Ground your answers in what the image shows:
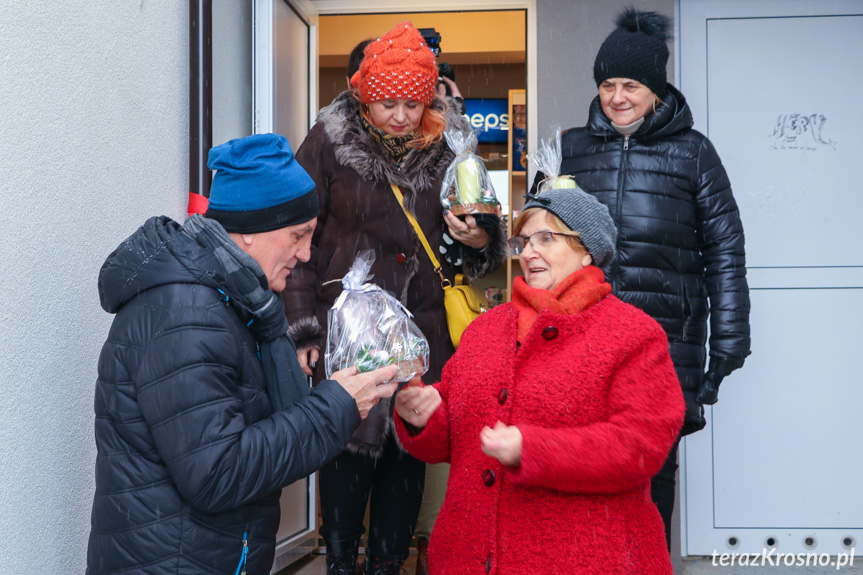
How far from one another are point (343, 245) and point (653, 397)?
4.94ft

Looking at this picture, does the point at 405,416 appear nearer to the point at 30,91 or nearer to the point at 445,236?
the point at 445,236

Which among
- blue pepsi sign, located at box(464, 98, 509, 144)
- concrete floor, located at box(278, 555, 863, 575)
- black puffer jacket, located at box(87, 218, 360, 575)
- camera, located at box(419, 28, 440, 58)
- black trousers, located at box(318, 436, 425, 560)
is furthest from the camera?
blue pepsi sign, located at box(464, 98, 509, 144)

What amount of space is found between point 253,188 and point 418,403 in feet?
2.49

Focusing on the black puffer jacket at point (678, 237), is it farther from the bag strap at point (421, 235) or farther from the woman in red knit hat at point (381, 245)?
the bag strap at point (421, 235)

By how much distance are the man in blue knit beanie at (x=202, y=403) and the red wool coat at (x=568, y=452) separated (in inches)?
16.2

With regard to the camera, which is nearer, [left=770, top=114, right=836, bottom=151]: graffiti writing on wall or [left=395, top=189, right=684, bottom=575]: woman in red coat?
[left=395, top=189, right=684, bottom=575]: woman in red coat

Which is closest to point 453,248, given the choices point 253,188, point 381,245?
point 381,245

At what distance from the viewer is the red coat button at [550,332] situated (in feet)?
7.20

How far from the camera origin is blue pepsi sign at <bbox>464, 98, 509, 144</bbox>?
685 cm

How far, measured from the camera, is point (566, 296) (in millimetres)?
2258

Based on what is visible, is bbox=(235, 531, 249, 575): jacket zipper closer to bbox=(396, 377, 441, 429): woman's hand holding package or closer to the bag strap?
bbox=(396, 377, 441, 429): woman's hand holding package

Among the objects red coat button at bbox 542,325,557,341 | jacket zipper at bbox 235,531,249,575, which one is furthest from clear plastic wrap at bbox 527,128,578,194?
jacket zipper at bbox 235,531,249,575

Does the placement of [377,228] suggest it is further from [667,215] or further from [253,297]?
[253,297]

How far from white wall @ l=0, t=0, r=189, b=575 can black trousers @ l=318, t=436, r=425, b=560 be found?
38.6 inches
